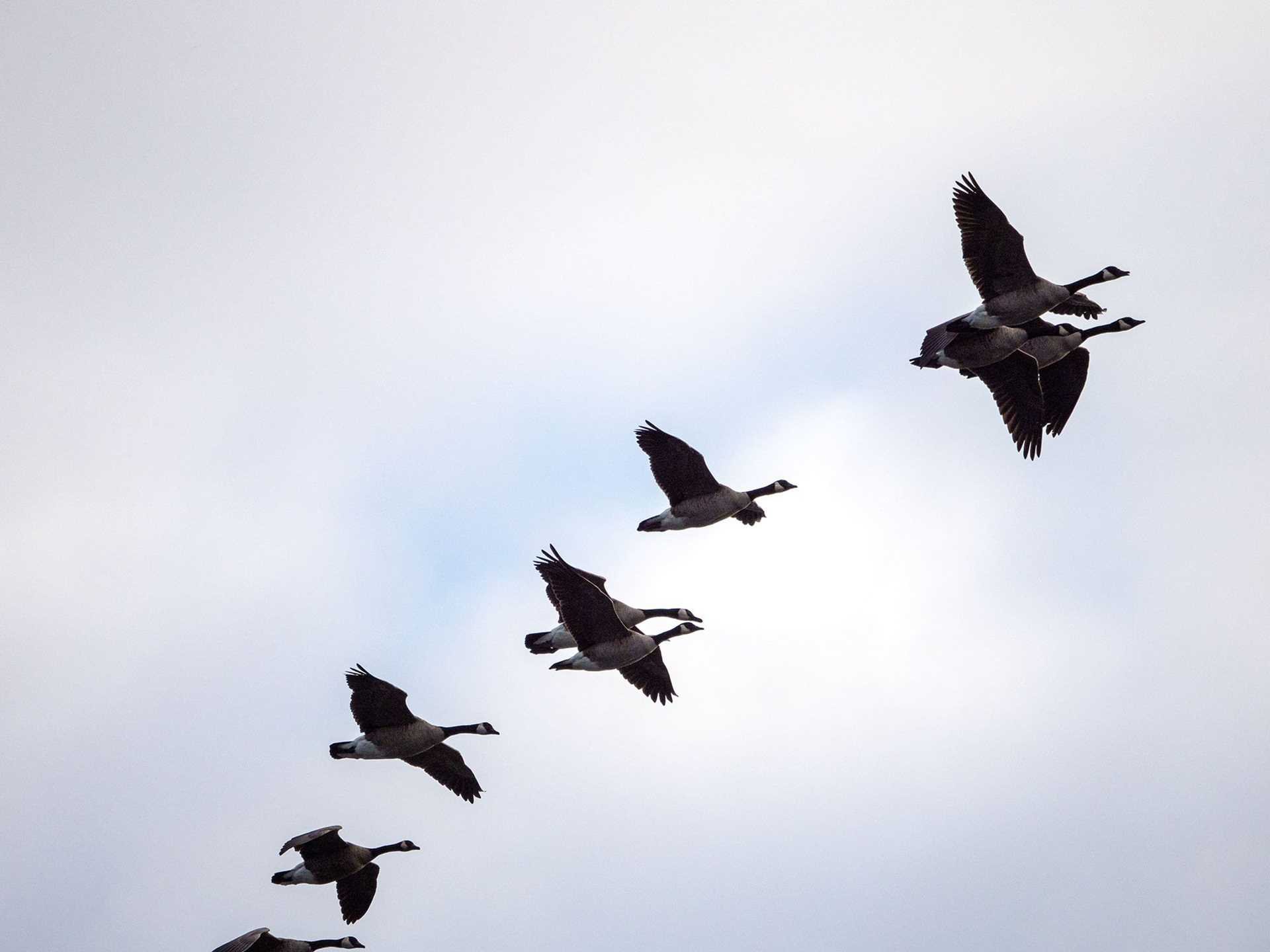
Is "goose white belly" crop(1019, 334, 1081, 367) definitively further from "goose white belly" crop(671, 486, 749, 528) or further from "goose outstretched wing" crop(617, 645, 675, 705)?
"goose outstretched wing" crop(617, 645, 675, 705)

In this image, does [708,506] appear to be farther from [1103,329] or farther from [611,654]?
[1103,329]

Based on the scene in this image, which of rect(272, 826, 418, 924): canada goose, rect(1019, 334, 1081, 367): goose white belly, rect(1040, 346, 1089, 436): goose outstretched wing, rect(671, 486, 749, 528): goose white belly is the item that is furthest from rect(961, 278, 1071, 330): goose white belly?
rect(272, 826, 418, 924): canada goose

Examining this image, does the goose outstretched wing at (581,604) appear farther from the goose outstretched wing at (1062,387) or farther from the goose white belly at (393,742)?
the goose outstretched wing at (1062,387)

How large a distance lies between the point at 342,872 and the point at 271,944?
150 cm

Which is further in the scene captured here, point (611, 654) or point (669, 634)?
point (669, 634)

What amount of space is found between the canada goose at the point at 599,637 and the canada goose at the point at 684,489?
6.29 feet

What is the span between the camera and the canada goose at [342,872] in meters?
24.4

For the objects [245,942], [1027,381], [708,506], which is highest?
[1027,381]

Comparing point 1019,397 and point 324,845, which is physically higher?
point 1019,397

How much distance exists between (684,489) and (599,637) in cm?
295

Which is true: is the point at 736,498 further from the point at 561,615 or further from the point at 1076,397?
the point at 1076,397

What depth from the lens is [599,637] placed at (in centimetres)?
2439

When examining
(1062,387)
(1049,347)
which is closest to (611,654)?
(1049,347)

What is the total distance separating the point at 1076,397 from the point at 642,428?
828 cm
